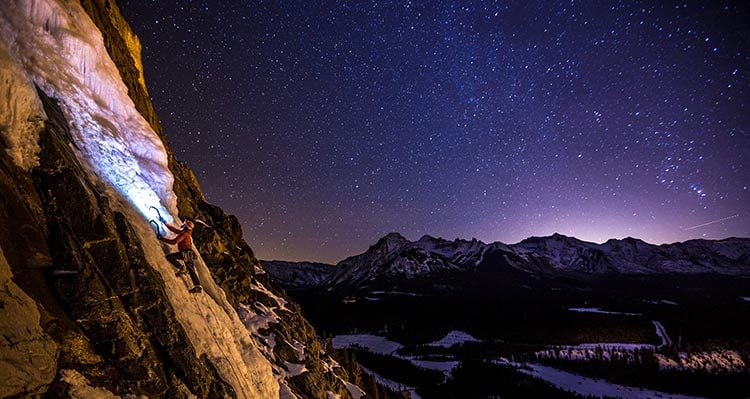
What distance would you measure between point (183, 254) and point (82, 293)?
16.3ft

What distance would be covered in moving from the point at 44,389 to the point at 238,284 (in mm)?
12957

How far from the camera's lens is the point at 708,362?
109m

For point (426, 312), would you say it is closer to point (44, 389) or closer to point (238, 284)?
point (238, 284)

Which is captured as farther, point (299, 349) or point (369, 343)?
point (369, 343)

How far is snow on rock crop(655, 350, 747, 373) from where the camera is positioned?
103m

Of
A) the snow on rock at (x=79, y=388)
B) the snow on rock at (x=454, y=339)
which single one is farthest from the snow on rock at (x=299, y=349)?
the snow on rock at (x=454, y=339)

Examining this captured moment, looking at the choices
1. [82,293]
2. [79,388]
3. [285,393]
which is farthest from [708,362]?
[82,293]

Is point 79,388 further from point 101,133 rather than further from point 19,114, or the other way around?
point 101,133

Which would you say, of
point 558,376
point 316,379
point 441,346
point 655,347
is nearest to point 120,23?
point 316,379

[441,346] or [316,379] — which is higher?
[316,379]

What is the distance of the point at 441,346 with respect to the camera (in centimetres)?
14088

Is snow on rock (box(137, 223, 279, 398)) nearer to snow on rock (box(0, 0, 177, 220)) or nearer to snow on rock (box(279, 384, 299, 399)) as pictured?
snow on rock (box(279, 384, 299, 399))

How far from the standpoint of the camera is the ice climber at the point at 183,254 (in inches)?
476

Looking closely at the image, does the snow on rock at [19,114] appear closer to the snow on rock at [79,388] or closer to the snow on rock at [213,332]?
the snow on rock at [213,332]
